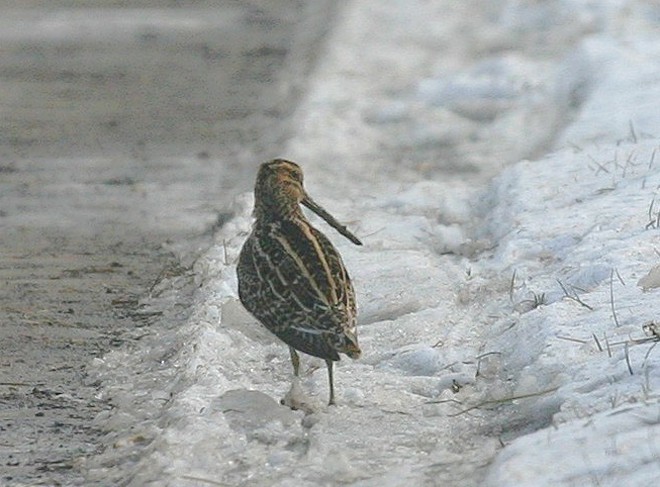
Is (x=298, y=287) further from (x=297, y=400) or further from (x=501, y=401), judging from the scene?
(x=501, y=401)

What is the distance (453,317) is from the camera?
23.2 feet

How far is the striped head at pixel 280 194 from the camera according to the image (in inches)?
254

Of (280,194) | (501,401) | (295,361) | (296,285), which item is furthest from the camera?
(280,194)

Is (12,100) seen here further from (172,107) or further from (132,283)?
(132,283)

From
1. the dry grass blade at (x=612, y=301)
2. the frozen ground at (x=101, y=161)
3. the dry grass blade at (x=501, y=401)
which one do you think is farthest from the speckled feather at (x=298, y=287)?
the dry grass blade at (x=612, y=301)

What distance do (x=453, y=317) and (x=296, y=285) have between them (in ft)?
4.34

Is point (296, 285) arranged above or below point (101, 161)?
above

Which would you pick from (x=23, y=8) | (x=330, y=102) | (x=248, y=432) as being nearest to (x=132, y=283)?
(x=248, y=432)

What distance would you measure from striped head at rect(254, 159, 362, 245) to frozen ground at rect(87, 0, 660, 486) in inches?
24.6

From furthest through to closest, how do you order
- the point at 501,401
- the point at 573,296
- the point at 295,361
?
1. the point at 573,296
2. the point at 295,361
3. the point at 501,401

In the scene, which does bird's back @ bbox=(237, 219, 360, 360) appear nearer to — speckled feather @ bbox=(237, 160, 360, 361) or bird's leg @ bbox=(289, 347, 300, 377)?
speckled feather @ bbox=(237, 160, 360, 361)

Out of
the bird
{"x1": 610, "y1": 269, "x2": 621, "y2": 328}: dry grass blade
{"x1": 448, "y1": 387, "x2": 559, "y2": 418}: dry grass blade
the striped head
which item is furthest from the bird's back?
{"x1": 610, "y1": 269, "x2": 621, "y2": 328}: dry grass blade

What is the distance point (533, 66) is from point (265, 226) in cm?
669

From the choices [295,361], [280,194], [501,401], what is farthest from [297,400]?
[280,194]
